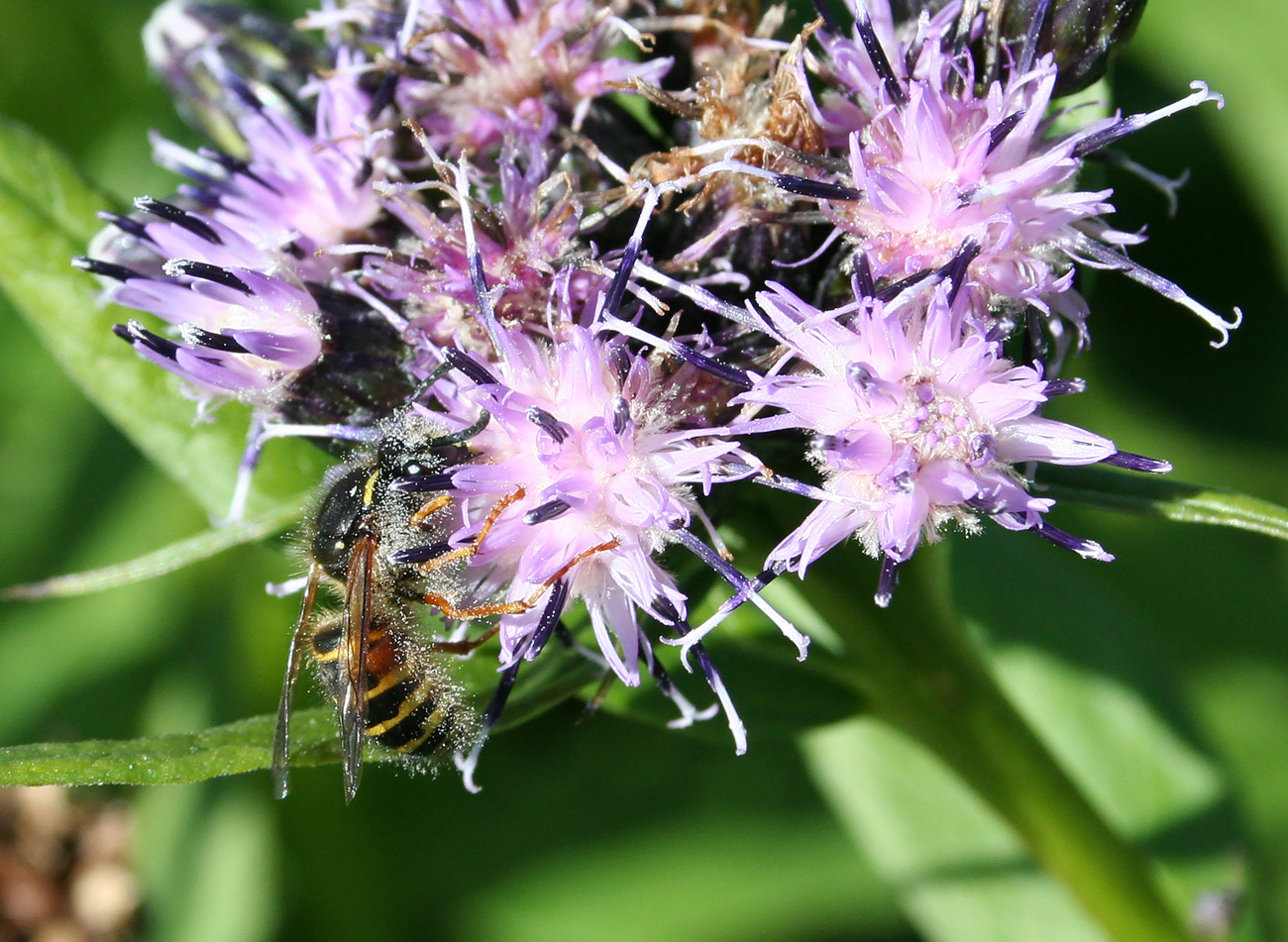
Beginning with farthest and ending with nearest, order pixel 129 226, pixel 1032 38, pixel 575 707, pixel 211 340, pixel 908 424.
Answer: pixel 575 707 → pixel 129 226 → pixel 211 340 → pixel 1032 38 → pixel 908 424

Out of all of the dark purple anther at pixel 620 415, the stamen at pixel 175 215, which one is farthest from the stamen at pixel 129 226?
the dark purple anther at pixel 620 415

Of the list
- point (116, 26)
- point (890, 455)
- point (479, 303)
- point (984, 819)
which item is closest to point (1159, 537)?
point (984, 819)

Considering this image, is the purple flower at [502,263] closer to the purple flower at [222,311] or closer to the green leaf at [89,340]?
the purple flower at [222,311]

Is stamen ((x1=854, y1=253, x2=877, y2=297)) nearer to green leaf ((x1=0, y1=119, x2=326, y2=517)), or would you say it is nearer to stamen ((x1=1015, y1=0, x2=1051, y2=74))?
stamen ((x1=1015, y1=0, x2=1051, y2=74))

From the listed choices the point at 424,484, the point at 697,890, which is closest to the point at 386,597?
the point at 424,484

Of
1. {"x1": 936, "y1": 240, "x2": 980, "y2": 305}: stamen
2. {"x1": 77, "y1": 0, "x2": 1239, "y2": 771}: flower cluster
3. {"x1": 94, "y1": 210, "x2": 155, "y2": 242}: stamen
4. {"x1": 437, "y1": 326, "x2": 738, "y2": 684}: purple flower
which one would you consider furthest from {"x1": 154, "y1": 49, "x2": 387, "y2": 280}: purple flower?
{"x1": 936, "y1": 240, "x2": 980, "y2": 305}: stamen

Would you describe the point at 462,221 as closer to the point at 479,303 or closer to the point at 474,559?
the point at 479,303

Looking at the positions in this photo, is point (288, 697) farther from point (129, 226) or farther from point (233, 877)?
point (233, 877)
